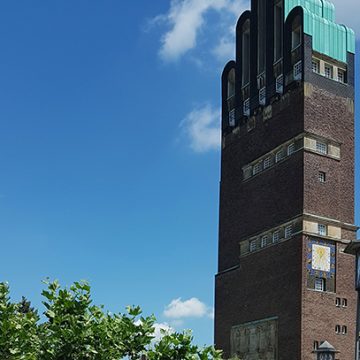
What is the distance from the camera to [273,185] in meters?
66.9

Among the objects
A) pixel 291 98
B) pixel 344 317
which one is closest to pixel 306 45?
pixel 291 98

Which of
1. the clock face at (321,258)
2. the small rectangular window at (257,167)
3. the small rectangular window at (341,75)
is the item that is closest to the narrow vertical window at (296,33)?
the small rectangular window at (341,75)

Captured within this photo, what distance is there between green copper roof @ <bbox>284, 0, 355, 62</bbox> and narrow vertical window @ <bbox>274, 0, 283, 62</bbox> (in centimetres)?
140

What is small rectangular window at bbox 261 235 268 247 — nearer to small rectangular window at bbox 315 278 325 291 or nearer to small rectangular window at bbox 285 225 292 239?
small rectangular window at bbox 285 225 292 239

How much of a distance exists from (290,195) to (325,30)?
13.7 meters

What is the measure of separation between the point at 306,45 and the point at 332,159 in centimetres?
895

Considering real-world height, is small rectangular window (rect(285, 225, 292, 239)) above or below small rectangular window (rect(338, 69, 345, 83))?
below

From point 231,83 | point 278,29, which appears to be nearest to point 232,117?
point 231,83

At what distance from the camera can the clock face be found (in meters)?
62.3

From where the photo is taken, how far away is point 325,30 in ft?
222

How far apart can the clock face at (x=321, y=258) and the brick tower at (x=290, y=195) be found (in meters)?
0.08

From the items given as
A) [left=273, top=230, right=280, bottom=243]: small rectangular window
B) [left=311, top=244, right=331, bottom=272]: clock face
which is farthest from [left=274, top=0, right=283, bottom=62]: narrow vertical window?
[left=311, top=244, right=331, bottom=272]: clock face

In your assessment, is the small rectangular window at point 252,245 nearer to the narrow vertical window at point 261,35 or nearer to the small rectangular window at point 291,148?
the small rectangular window at point 291,148

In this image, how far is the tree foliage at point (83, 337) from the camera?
21547 mm
